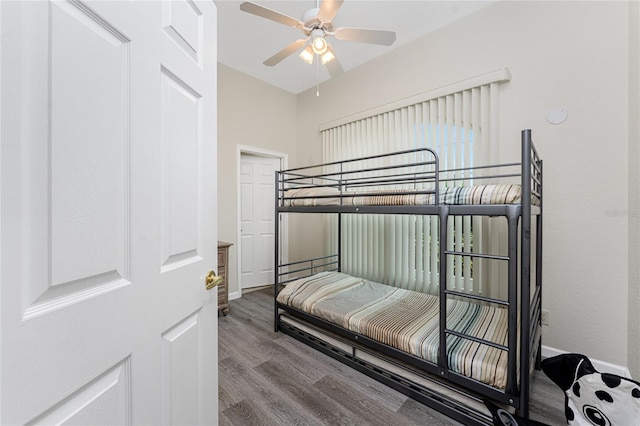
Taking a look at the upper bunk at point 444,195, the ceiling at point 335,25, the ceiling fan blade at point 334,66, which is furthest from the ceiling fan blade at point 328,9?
the upper bunk at point 444,195

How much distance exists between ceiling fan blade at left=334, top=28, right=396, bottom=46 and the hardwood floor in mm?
2430

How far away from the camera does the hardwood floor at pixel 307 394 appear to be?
5.06ft

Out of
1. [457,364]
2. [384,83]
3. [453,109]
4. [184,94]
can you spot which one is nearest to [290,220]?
[384,83]

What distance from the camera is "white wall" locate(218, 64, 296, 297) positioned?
336cm

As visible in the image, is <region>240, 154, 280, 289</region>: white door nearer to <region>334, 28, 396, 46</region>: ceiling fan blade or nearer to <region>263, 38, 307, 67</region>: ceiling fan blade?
<region>263, 38, 307, 67</region>: ceiling fan blade

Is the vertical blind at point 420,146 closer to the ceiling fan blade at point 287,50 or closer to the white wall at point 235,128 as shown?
the white wall at point 235,128

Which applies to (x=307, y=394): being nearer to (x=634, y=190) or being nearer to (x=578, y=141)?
(x=634, y=190)

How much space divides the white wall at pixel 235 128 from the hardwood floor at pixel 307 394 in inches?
52.9

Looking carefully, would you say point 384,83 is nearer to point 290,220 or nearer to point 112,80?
point 290,220

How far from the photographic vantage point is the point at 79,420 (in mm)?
544

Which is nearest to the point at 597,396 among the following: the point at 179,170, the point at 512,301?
the point at 512,301

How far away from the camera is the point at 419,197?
1.80 meters

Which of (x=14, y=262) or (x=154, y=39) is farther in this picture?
(x=154, y=39)

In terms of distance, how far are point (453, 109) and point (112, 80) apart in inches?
109
